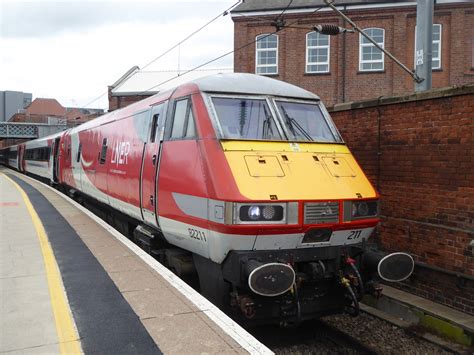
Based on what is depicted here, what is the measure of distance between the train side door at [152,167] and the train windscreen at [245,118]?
1.20 metres

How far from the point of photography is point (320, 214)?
4848 millimetres

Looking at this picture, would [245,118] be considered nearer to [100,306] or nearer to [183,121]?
[183,121]

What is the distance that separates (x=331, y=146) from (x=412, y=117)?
165 cm

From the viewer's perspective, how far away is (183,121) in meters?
5.76

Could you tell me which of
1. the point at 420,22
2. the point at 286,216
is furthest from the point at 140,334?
the point at 420,22

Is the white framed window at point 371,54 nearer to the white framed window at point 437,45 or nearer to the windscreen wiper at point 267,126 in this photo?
the white framed window at point 437,45

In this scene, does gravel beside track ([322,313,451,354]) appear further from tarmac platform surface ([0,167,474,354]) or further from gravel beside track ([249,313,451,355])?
tarmac platform surface ([0,167,474,354])

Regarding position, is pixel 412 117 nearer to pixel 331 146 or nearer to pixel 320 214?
pixel 331 146

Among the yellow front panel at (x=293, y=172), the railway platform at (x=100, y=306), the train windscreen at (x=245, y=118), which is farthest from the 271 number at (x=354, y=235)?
the railway platform at (x=100, y=306)

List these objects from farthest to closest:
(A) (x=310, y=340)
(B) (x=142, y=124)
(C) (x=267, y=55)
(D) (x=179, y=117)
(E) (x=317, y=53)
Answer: (C) (x=267, y=55) → (E) (x=317, y=53) → (B) (x=142, y=124) → (D) (x=179, y=117) → (A) (x=310, y=340)

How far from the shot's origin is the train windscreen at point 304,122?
18.9ft

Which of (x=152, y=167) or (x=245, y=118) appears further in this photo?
(x=152, y=167)

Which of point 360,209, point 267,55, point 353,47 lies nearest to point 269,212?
point 360,209

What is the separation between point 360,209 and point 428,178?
1762mm
